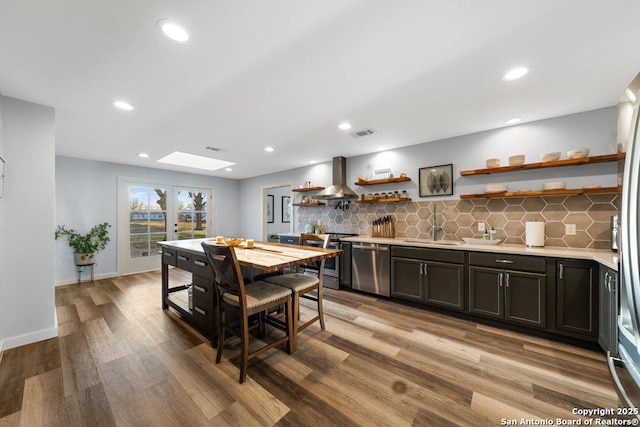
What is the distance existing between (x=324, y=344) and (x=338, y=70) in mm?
2358

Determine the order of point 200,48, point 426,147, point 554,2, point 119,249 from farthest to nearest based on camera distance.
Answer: point 119,249
point 426,147
point 200,48
point 554,2

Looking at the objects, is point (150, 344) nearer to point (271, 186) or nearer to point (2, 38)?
point (2, 38)

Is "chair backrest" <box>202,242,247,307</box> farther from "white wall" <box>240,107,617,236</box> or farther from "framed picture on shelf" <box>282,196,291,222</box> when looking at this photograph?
"framed picture on shelf" <box>282,196,291,222</box>

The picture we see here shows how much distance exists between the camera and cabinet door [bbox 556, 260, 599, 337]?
85.0 inches

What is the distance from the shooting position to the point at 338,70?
6.10 feet

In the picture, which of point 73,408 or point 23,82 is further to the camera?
point 23,82

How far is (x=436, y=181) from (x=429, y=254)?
3.92 ft

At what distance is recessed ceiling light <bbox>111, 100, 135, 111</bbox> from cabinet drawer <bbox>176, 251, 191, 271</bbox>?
159 cm

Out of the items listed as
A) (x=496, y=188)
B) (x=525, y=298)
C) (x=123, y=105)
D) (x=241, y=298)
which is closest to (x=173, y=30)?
(x=123, y=105)

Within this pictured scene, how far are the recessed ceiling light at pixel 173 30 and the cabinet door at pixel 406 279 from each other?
313 cm

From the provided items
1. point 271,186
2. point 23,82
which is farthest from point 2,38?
point 271,186

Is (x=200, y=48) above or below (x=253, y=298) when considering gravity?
above

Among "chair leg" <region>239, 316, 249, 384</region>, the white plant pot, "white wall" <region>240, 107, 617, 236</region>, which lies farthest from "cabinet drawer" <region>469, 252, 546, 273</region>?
the white plant pot

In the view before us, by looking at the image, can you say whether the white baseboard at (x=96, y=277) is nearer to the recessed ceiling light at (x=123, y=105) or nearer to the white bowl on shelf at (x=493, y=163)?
the recessed ceiling light at (x=123, y=105)
